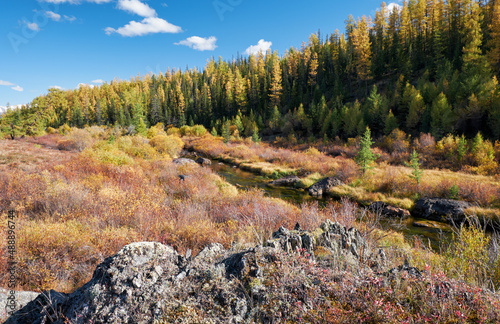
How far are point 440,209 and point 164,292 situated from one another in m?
16.0

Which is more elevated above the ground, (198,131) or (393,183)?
(198,131)

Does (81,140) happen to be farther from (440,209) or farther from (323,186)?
(440,209)

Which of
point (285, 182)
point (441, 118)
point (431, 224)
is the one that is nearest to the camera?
point (431, 224)

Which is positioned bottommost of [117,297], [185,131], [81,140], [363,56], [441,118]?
[117,297]

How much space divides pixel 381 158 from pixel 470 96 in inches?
500

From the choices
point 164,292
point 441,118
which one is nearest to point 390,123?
point 441,118

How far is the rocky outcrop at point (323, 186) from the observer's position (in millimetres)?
17625

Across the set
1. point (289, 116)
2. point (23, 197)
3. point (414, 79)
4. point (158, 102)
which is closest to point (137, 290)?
point (23, 197)

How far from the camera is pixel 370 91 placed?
45969 millimetres

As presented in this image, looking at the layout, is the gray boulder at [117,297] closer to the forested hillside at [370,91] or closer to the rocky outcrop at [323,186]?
the rocky outcrop at [323,186]

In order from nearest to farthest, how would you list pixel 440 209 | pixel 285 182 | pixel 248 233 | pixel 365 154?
pixel 248 233, pixel 440 209, pixel 365 154, pixel 285 182

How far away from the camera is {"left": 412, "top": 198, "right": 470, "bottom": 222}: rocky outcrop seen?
12.6 m

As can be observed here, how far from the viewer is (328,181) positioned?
18703 mm

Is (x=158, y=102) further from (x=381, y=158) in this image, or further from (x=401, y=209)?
(x=401, y=209)
